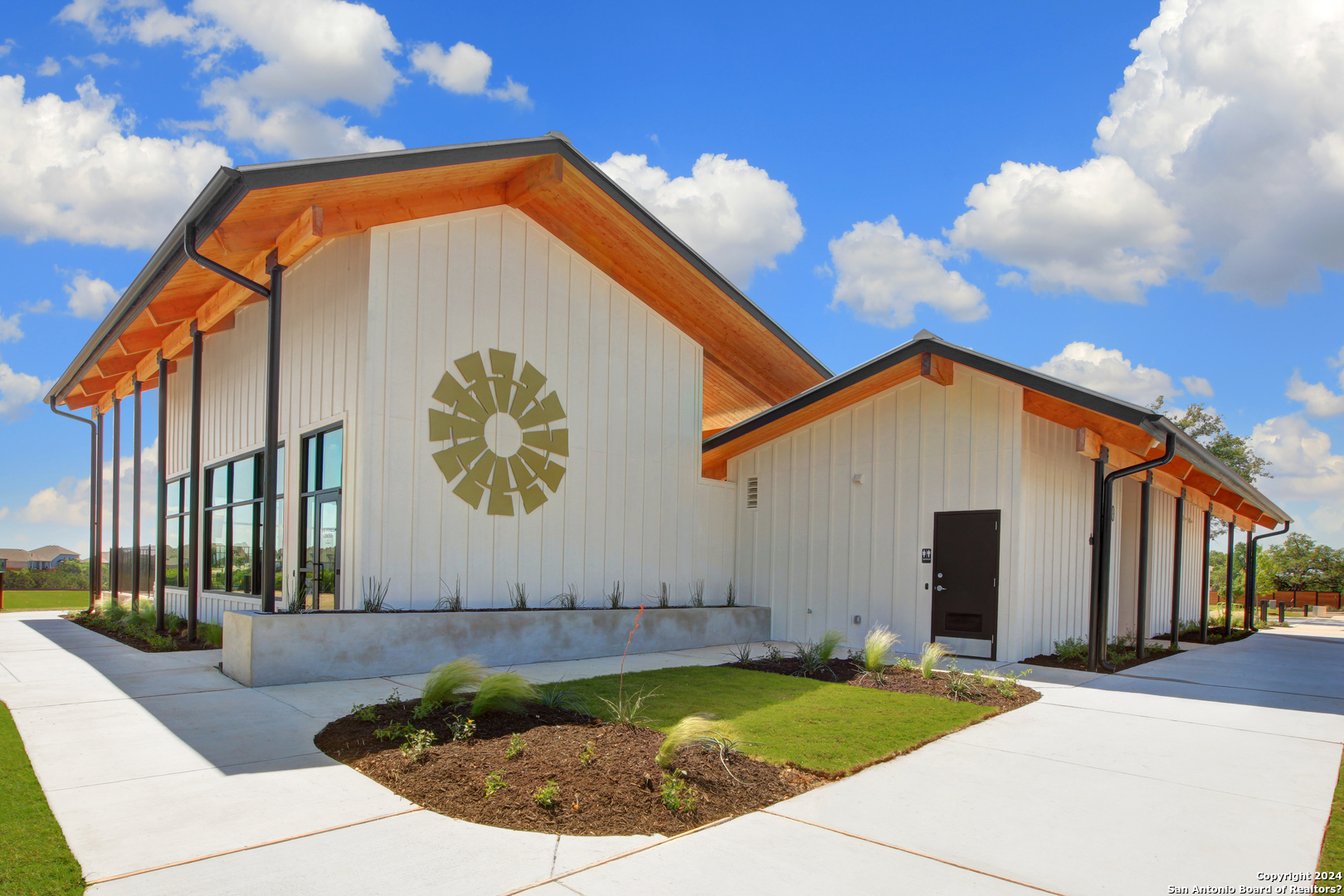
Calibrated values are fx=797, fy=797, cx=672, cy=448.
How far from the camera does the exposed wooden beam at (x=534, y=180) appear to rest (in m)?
10.2

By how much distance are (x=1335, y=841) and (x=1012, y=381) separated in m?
6.66

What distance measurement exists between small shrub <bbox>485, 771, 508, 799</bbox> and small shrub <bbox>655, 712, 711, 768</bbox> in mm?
917

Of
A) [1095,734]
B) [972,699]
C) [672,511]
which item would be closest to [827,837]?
[1095,734]

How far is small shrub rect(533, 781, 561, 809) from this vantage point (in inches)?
168

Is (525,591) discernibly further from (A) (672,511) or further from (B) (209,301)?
(B) (209,301)

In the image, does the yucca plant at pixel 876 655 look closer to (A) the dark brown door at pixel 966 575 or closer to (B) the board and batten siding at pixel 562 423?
(A) the dark brown door at pixel 966 575

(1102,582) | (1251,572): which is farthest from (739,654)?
(1251,572)

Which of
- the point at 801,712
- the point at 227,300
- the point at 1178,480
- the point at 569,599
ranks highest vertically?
the point at 227,300

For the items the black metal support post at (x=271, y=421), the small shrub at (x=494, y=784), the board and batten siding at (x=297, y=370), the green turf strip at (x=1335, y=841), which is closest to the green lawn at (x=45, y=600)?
the board and batten siding at (x=297, y=370)

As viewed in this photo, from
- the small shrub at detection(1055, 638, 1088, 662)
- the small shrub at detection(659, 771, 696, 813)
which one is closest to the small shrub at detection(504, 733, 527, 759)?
the small shrub at detection(659, 771, 696, 813)

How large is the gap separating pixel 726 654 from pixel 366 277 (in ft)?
22.0

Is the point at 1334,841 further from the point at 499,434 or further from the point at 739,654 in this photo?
the point at 499,434

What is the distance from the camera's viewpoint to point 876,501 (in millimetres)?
11961

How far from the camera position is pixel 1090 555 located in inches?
498
